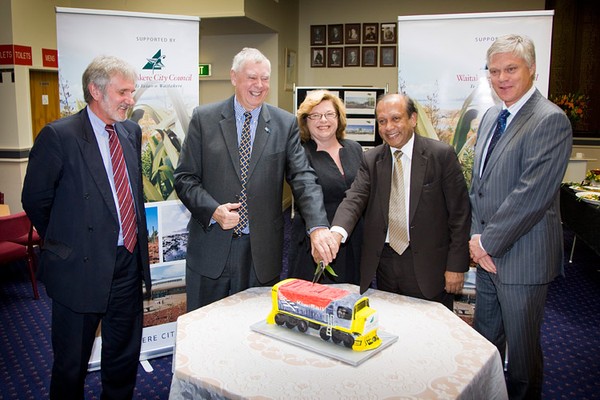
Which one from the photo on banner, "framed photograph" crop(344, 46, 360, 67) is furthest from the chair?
"framed photograph" crop(344, 46, 360, 67)

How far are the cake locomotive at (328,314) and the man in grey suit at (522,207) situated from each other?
779 millimetres

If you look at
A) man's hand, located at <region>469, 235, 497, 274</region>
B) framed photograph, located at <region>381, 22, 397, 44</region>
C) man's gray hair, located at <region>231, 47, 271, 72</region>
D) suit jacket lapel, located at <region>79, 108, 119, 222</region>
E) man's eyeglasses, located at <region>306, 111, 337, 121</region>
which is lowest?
man's hand, located at <region>469, 235, 497, 274</region>

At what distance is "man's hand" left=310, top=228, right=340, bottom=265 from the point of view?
2268 millimetres

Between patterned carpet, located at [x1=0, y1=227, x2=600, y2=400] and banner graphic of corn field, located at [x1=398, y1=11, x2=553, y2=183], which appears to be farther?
banner graphic of corn field, located at [x1=398, y1=11, x2=553, y2=183]

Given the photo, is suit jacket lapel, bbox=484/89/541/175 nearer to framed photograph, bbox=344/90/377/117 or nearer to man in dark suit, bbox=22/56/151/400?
man in dark suit, bbox=22/56/151/400

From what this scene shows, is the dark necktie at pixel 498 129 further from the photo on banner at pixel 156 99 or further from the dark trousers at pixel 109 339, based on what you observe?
the photo on banner at pixel 156 99

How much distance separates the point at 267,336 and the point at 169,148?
183cm

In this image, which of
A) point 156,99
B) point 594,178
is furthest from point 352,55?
point 156,99

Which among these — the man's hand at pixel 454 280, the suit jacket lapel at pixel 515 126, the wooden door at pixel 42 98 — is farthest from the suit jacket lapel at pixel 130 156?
the wooden door at pixel 42 98

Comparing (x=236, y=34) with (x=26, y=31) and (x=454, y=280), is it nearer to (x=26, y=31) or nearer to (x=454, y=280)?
(x=26, y=31)

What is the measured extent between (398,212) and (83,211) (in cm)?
141

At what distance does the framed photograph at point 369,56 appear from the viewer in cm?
833

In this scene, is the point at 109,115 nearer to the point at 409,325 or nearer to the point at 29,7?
the point at 409,325

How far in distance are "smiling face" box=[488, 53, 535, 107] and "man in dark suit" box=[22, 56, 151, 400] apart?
5.21 ft
